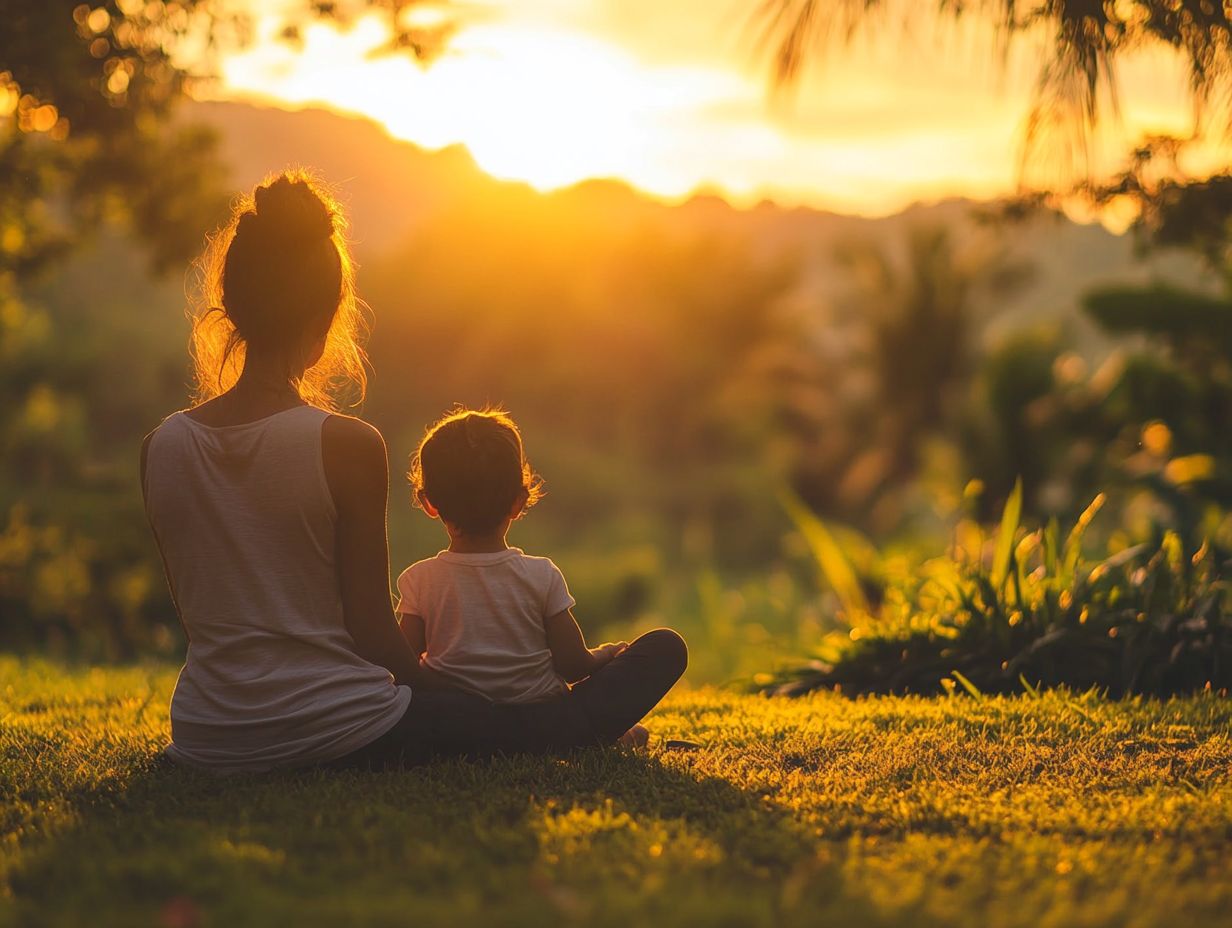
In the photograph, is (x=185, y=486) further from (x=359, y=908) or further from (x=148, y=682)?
(x=148, y=682)

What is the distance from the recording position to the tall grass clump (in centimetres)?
570

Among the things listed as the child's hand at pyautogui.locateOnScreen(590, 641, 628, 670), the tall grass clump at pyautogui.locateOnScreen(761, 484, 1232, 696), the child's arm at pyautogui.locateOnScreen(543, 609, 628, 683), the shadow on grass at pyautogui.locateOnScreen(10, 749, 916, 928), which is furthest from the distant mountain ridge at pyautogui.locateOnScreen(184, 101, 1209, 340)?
the shadow on grass at pyautogui.locateOnScreen(10, 749, 916, 928)

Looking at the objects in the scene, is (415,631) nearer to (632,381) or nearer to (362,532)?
(362,532)

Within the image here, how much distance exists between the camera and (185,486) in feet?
11.6

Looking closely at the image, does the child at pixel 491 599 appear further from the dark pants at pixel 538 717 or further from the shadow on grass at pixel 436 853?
the shadow on grass at pixel 436 853

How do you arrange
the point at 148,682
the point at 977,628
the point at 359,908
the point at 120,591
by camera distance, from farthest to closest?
the point at 120,591 < the point at 148,682 < the point at 977,628 < the point at 359,908

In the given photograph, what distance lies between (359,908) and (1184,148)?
6.47 meters

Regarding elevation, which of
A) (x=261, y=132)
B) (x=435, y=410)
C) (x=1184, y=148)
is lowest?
(x=435, y=410)

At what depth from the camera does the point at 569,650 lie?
4039mm

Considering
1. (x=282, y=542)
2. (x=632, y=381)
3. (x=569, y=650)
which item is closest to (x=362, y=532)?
(x=282, y=542)

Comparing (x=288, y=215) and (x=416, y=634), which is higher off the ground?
(x=288, y=215)

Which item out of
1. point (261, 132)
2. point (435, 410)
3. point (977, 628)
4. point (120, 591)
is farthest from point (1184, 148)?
point (261, 132)

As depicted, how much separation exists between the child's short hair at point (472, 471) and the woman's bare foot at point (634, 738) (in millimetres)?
864

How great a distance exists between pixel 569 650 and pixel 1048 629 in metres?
2.95
